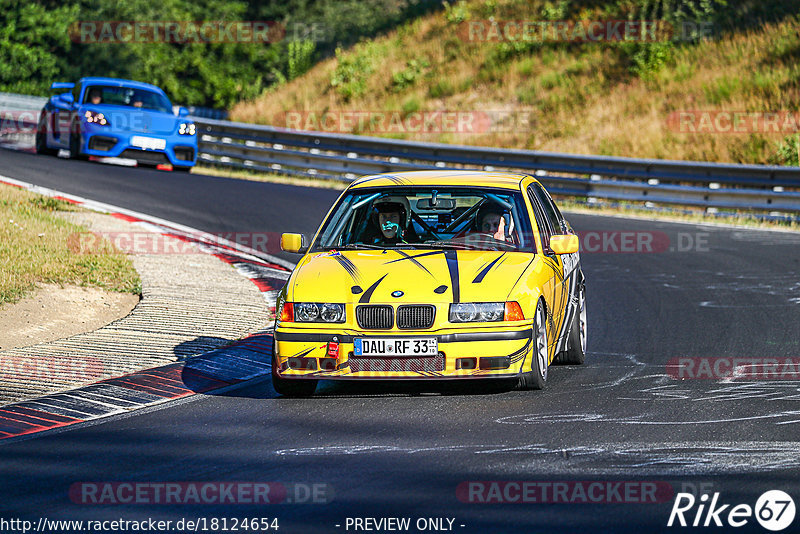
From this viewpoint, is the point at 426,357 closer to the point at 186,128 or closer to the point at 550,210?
the point at 550,210

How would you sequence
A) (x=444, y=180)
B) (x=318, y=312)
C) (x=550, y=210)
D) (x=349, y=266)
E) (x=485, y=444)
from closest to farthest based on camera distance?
(x=485, y=444)
(x=318, y=312)
(x=349, y=266)
(x=444, y=180)
(x=550, y=210)

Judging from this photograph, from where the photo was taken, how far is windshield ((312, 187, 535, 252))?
28.6 feet

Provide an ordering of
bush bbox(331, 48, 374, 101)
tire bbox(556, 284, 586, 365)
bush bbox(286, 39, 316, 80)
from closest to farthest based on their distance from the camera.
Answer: tire bbox(556, 284, 586, 365), bush bbox(331, 48, 374, 101), bush bbox(286, 39, 316, 80)

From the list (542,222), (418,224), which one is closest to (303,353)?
(418,224)

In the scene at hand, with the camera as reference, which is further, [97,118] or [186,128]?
[186,128]

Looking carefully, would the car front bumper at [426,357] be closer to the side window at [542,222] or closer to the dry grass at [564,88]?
the side window at [542,222]

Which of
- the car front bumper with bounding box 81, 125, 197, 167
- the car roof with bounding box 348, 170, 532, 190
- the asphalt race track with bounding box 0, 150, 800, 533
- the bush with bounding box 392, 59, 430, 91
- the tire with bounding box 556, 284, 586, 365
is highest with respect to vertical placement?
the bush with bounding box 392, 59, 430, 91

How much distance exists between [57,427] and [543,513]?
10.6 ft

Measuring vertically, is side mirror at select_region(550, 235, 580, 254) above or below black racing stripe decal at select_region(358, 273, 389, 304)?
above

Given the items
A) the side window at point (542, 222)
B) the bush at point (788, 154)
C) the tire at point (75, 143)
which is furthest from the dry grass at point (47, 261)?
the bush at point (788, 154)

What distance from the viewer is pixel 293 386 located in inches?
317

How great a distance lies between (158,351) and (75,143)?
15.3 metres

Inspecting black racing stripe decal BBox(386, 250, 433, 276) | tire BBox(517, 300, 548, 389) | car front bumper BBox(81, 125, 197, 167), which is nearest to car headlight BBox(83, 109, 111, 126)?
car front bumper BBox(81, 125, 197, 167)

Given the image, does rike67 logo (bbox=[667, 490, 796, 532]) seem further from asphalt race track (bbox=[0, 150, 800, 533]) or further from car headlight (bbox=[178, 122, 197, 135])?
car headlight (bbox=[178, 122, 197, 135])
